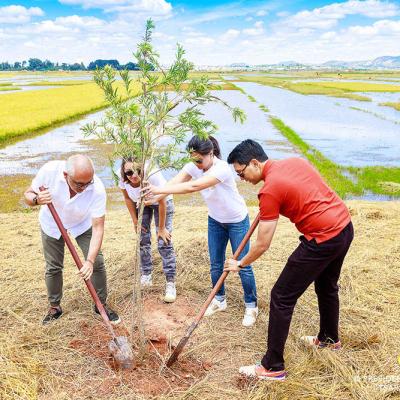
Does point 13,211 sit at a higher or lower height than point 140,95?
lower

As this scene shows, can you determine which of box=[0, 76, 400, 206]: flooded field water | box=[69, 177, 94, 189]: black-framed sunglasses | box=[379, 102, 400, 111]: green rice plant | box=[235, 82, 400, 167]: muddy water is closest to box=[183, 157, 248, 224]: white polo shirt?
box=[69, 177, 94, 189]: black-framed sunglasses

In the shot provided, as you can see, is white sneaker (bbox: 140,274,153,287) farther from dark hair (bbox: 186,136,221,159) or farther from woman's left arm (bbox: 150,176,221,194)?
dark hair (bbox: 186,136,221,159)

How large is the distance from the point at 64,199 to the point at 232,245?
1500 millimetres

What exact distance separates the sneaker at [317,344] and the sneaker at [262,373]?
1.58ft

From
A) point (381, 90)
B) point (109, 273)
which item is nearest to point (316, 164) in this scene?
point (109, 273)

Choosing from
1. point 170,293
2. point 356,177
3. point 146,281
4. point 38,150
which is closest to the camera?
point 170,293

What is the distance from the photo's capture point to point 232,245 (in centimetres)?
386

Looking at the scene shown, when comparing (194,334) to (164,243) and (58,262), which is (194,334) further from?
(58,262)

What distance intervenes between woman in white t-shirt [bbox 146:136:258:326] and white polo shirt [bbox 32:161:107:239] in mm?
465

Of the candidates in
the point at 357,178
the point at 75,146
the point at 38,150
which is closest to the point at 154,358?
the point at 357,178

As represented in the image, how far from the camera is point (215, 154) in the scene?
3.75 m

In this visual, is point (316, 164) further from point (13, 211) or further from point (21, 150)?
point (21, 150)

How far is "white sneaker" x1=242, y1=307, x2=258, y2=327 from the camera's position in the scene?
12.7 ft

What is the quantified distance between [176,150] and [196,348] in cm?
165
